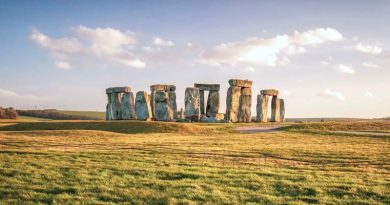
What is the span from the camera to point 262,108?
50.9m

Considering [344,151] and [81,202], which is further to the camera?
[344,151]

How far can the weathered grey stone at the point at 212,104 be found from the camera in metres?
49.5

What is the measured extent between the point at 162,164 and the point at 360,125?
2705 cm

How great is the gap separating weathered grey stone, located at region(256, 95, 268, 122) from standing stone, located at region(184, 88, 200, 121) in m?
7.52

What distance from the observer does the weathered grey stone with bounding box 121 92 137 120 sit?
158ft

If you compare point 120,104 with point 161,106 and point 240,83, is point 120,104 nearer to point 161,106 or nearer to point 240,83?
point 161,106

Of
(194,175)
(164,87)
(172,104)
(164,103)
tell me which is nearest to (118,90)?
(164,87)

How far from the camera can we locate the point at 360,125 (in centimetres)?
3888

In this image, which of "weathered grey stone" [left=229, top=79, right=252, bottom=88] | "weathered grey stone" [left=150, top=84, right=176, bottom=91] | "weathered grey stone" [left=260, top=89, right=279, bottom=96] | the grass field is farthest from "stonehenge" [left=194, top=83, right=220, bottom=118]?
the grass field

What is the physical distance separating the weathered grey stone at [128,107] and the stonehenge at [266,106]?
46.9 feet

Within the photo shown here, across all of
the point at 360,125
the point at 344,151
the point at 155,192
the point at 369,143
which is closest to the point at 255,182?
the point at 155,192

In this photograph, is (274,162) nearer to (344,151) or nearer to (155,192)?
(344,151)

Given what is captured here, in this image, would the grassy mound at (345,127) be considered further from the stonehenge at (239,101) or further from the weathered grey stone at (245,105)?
the weathered grey stone at (245,105)

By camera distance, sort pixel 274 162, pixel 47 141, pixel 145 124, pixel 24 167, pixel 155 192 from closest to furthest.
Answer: pixel 155 192, pixel 24 167, pixel 274 162, pixel 47 141, pixel 145 124
